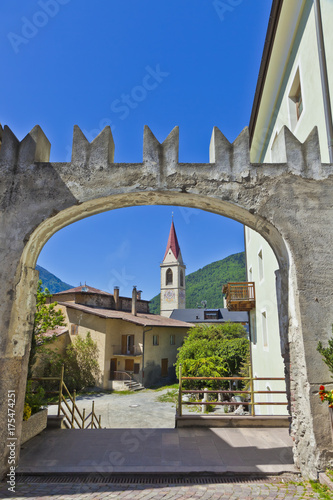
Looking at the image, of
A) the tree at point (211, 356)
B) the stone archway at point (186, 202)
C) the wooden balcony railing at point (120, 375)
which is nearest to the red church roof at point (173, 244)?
the tree at point (211, 356)

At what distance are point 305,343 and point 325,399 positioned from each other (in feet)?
2.55

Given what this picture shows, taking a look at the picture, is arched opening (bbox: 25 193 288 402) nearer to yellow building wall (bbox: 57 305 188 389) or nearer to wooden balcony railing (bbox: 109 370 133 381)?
yellow building wall (bbox: 57 305 188 389)

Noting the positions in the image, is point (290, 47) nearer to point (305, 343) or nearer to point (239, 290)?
point (305, 343)

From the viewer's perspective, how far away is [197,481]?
4.80 meters

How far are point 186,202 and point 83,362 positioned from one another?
23637 mm

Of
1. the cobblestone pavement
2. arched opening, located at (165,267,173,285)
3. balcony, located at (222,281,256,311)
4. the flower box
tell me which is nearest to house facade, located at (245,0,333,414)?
balcony, located at (222,281,256,311)

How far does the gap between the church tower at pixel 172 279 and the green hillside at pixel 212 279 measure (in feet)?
53.9

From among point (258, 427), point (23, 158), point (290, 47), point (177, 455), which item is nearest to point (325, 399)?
point (177, 455)

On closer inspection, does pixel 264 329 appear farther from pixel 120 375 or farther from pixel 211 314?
pixel 211 314

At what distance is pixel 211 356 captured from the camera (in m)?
21.0

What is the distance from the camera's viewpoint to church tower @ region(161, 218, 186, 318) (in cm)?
6166

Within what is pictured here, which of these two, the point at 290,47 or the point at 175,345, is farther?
the point at 175,345

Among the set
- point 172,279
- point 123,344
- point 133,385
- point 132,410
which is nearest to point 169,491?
point 132,410

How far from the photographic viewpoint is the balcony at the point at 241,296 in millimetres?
15812
